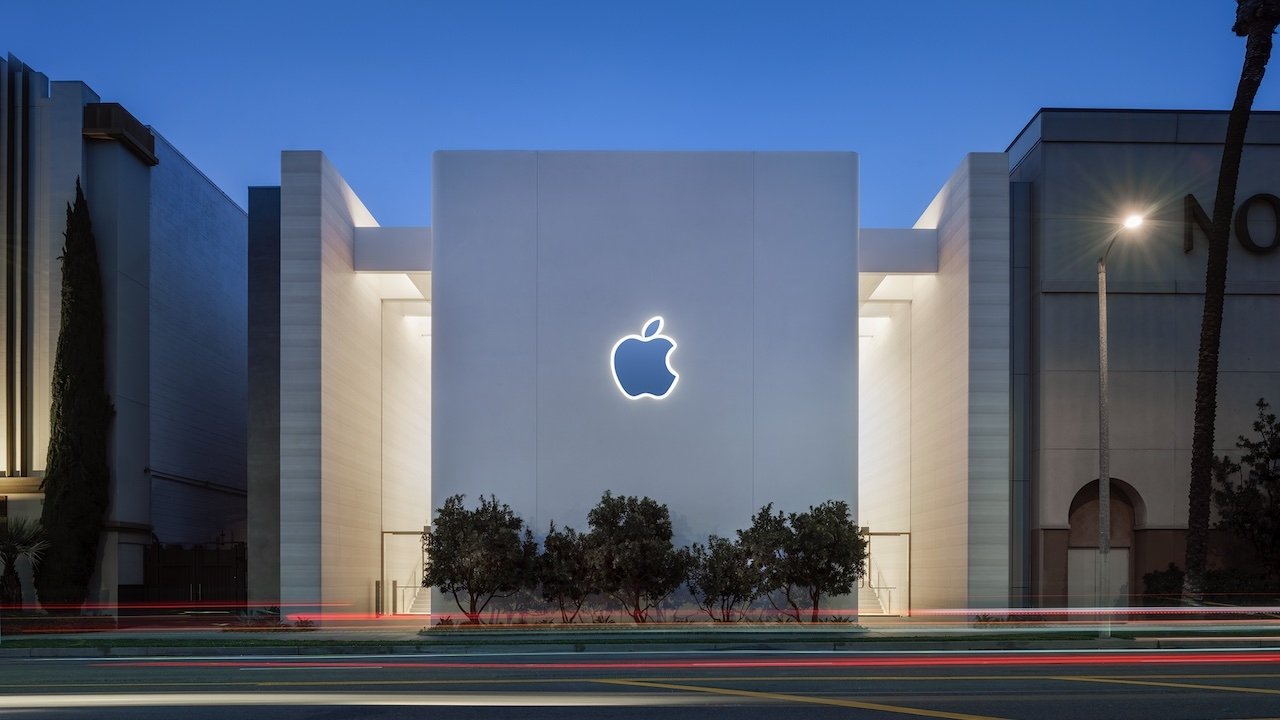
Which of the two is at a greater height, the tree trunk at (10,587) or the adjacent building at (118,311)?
the adjacent building at (118,311)

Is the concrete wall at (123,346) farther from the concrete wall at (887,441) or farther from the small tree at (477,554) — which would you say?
the concrete wall at (887,441)

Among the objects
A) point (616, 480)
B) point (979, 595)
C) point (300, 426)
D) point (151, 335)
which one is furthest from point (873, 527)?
point (151, 335)

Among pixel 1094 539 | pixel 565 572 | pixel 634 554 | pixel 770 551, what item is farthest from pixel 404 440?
pixel 1094 539

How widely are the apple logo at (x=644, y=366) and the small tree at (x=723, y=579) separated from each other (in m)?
3.96

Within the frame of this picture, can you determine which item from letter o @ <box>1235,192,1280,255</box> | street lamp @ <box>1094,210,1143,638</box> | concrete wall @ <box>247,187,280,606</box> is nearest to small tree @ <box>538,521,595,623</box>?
concrete wall @ <box>247,187,280,606</box>

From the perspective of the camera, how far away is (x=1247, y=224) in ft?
90.3

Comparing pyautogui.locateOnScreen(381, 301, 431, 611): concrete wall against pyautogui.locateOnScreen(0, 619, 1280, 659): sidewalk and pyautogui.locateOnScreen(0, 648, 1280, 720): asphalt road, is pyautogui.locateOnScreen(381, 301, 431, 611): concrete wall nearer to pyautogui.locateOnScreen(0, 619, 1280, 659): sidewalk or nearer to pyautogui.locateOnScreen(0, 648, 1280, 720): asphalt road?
pyautogui.locateOnScreen(0, 619, 1280, 659): sidewalk

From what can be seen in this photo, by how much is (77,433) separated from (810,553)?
60.2 ft

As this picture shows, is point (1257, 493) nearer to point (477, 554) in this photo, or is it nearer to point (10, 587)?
point (477, 554)

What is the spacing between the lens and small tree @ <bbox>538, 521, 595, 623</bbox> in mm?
25328

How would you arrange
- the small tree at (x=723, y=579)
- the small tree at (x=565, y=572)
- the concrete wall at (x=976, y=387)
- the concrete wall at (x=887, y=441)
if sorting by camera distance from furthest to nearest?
1. the concrete wall at (x=887, y=441)
2. the concrete wall at (x=976, y=387)
3. the small tree at (x=565, y=572)
4. the small tree at (x=723, y=579)

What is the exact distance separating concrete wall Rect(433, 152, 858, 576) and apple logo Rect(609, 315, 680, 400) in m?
0.21

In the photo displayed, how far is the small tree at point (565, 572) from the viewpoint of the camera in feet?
83.1

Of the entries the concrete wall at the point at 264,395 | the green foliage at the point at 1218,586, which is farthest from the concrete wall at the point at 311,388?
the green foliage at the point at 1218,586
